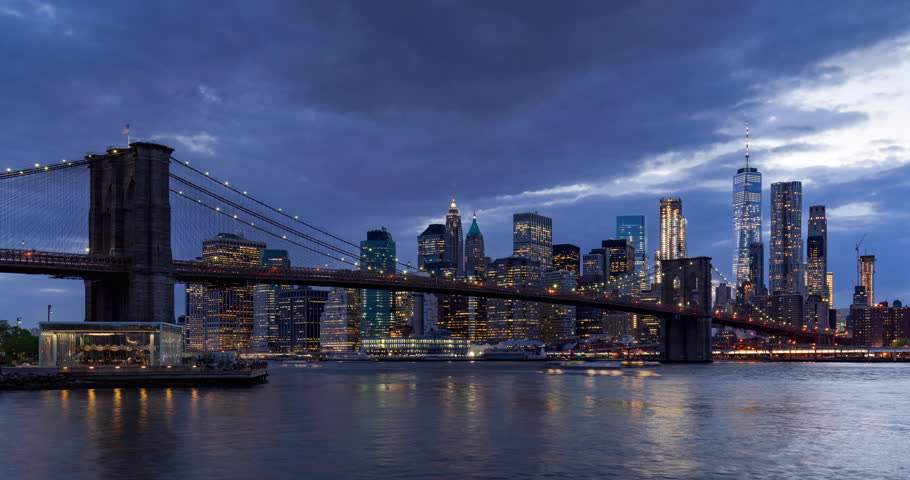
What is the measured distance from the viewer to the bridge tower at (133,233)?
69.4 metres

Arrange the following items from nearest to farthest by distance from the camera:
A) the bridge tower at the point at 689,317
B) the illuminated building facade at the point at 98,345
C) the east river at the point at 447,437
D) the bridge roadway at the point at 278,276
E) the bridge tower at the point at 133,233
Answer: the east river at the point at 447,437 → the bridge roadway at the point at 278,276 → the illuminated building facade at the point at 98,345 → the bridge tower at the point at 133,233 → the bridge tower at the point at 689,317

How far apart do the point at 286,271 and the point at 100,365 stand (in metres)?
21.3

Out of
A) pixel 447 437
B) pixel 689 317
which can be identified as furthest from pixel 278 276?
pixel 689 317

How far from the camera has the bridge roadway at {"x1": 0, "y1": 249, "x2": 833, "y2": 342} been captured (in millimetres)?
66000

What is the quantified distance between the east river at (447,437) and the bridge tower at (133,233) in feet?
38.7

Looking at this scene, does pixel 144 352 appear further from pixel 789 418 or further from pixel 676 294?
pixel 676 294

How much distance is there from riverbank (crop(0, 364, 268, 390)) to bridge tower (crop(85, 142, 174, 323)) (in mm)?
4478

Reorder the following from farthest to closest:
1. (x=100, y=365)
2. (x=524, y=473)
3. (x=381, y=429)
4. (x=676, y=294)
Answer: (x=676, y=294), (x=100, y=365), (x=381, y=429), (x=524, y=473)

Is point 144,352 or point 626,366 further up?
point 144,352

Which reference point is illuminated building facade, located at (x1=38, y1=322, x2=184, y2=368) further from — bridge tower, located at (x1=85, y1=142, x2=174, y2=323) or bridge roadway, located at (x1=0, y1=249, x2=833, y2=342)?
bridge roadway, located at (x1=0, y1=249, x2=833, y2=342)

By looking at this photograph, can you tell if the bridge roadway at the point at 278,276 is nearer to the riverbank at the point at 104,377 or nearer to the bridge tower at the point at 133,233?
the bridge tower at the point at 133,233

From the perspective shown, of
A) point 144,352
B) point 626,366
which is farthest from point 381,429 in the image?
point 626,366

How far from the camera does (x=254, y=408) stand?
4916 cm

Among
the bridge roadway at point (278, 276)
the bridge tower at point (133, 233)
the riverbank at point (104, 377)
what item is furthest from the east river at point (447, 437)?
the bridge tower at point (133, 233)
